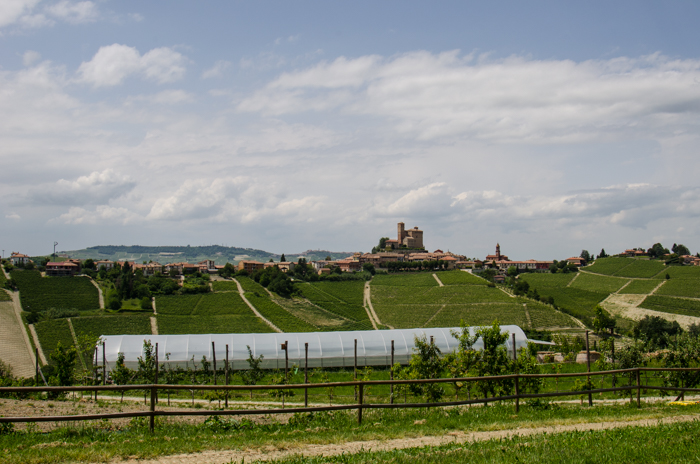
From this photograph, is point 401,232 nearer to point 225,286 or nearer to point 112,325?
point 225,286

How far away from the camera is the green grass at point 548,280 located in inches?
3551

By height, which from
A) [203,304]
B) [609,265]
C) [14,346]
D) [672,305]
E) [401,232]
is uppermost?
[401,232]

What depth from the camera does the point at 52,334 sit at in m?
48.3

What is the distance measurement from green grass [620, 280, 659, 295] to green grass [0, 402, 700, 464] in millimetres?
79301

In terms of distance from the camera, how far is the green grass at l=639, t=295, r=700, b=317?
63.6 metres

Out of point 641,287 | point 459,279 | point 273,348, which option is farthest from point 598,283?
point 273,348

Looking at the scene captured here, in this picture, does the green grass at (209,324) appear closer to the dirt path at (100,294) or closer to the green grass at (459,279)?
the dirt path at (100,294)

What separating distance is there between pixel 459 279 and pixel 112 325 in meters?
58.6

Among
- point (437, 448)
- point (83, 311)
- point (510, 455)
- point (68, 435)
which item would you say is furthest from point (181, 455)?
point (83, 311)

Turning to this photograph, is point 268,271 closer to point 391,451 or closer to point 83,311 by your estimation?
point 83,311

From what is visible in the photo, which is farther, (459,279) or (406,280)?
(406,280)

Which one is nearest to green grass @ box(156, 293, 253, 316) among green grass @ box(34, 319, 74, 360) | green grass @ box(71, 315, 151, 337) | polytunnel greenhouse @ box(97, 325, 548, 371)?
green grass @ box(71, 315, 151, 337)

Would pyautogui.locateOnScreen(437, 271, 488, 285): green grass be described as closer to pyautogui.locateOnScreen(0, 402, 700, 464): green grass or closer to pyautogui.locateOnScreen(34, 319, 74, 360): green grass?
pyautogui.locateOnScreen(34, 319, 74, 360): green grass

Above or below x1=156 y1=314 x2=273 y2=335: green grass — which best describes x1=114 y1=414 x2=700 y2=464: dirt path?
above
